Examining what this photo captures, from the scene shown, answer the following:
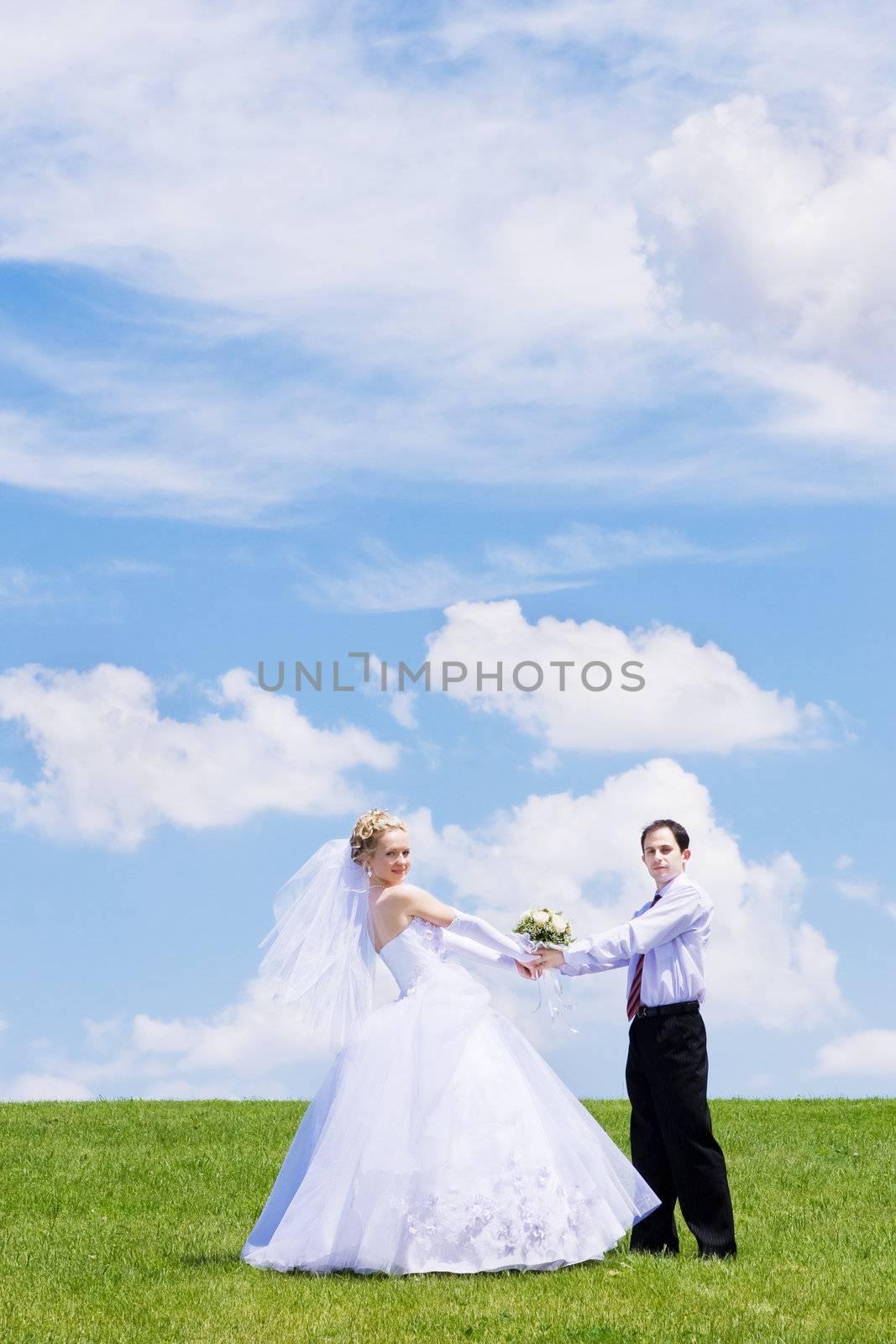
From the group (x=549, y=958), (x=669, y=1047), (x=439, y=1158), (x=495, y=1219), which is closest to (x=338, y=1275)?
(x=439, y=1158)

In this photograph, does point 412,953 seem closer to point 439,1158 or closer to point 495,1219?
point 439,1158

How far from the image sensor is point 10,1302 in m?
11.6

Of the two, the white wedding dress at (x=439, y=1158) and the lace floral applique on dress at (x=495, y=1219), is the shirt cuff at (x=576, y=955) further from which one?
the lace floral applique on dress at (x=495, y=1219)

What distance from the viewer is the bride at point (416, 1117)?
439 inches

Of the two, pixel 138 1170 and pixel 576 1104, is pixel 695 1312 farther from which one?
pixel 138 1170

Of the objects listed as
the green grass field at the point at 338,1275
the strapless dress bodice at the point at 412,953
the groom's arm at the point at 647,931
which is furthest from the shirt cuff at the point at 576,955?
the green grass field at the point at 338,1275

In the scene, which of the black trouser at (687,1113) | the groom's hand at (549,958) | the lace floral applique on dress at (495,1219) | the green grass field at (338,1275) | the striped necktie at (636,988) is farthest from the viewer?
the groom's hand at (549,958)

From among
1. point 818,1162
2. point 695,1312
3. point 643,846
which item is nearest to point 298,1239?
point 695,1312

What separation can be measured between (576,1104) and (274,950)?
10.1 feet

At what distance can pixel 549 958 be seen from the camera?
1252cm

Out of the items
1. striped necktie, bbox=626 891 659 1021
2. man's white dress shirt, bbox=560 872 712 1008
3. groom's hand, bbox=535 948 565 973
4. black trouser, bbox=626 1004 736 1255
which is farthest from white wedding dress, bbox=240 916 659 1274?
man's white dress shirt, bbox=560 872 712 1008

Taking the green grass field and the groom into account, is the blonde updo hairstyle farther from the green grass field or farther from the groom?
the green grass field

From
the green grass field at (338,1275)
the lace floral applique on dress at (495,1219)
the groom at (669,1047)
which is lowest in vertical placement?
the green grass field at (338,1275)

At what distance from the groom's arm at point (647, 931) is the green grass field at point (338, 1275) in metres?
2.53
